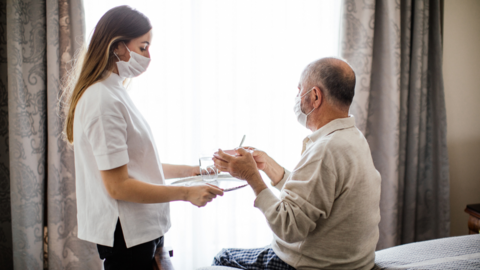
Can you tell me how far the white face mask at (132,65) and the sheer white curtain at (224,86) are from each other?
0.77m

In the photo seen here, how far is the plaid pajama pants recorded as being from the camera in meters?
1.14

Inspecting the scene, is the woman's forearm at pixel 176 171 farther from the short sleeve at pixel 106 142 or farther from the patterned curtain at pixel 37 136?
the patterned curtain at pixel 37 136

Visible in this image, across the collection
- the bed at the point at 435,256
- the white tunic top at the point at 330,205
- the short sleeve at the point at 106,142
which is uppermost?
the short sleeve at the point at 106,142

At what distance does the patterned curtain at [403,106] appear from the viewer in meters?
2.10

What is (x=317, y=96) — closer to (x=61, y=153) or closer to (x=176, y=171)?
(x=176, y=171)

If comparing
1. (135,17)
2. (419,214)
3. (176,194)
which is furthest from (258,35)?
(419,214)

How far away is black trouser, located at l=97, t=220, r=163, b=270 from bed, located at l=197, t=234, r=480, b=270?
0.22 metres

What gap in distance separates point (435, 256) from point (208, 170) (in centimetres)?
93

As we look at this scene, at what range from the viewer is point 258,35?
6.71 ft

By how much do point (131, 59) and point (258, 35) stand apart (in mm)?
1156

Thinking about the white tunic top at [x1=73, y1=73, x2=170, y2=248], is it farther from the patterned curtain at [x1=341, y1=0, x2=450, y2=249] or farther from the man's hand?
the patterned curtain at [x1=341, y1=0, x2=450, y2=249]

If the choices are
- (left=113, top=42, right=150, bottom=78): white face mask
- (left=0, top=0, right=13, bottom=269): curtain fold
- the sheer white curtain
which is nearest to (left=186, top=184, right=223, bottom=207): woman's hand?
(left=113, top=42, right=150, bottom=78): white face mask

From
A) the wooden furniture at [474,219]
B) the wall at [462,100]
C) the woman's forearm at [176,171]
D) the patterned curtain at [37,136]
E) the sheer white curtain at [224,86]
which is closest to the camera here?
the woman's forearm at [176,171]

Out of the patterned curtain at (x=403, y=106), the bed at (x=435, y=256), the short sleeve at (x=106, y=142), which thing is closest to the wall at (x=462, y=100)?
the patterned curtain at (x=403, y=106)
